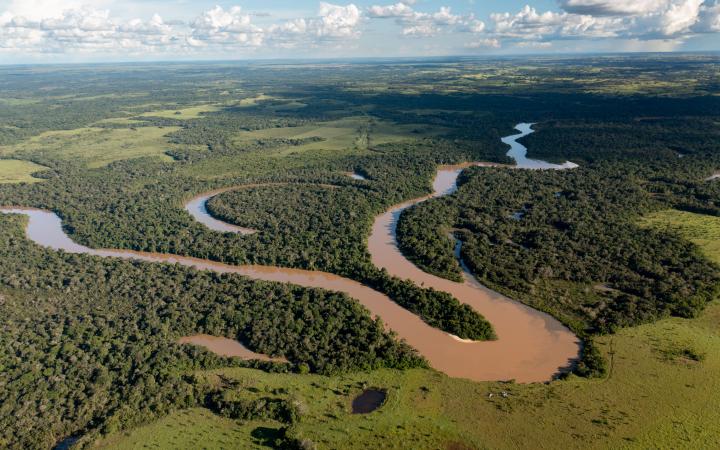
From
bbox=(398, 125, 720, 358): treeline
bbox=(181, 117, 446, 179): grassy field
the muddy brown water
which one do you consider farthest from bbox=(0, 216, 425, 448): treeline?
Result: bbox=(181, 117, 446, 179): grassy field

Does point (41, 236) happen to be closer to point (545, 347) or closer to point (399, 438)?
point (399, 438)

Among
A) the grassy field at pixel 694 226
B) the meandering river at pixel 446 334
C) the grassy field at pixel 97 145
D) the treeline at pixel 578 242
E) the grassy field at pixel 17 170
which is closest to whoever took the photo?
the meandering river at pixel 446 334

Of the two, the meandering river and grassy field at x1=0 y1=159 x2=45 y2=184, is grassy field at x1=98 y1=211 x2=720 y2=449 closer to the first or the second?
the meandering river

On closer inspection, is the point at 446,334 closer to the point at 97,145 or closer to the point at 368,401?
the point at 368,401

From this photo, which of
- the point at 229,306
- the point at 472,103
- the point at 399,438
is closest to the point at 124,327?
the point at 229,306

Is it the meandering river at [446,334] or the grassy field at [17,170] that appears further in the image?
the grassy field at [17,170]

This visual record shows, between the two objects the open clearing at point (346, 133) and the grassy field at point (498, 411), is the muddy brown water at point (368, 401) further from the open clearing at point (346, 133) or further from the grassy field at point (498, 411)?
the open clearing at point (346, 133)

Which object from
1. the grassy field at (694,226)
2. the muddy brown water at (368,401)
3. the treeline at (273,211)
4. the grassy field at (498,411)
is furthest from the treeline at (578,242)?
the muddy brown water at (368,401)
